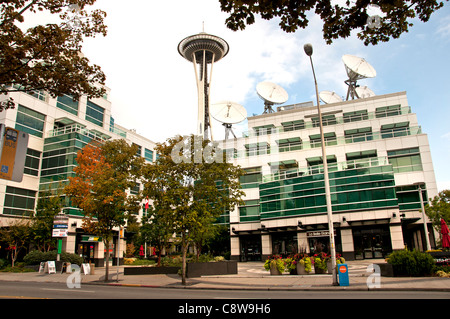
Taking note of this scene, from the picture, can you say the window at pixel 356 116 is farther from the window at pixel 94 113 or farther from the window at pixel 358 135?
the window at pixel 94 113

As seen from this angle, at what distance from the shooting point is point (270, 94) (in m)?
61.0

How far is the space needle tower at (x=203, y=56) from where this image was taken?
8081 centimetres

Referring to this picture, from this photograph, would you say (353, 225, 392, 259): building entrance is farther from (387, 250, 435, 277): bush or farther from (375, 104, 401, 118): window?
(387, 250, 435, 277): bush

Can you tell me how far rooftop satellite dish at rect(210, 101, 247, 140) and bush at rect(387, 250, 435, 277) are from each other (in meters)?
45.4

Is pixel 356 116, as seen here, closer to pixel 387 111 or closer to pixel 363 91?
pixel 387 111

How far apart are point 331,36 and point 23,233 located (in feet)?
118

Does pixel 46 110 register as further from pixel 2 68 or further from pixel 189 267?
pixel 2 68

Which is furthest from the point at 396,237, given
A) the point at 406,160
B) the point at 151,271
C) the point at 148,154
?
the point at 148,154

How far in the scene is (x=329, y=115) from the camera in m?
52.8

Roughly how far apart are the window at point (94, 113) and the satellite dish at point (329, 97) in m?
36.6

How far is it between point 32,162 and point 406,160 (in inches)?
1839

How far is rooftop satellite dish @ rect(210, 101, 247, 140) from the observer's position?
6238cm

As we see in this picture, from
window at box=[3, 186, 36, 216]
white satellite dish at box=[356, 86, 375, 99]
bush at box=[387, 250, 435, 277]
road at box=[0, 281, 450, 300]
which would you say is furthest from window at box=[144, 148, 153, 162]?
bush at box=[387, 250, 435, 277]

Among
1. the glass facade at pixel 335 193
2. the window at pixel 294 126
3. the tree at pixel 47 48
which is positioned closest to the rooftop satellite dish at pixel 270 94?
the window at pixel 294 126
